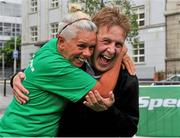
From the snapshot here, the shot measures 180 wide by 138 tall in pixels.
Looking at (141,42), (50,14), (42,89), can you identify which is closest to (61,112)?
(42,89)

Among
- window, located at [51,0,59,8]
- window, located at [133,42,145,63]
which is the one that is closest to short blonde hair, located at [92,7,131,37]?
window, located at [133,42,145,63]

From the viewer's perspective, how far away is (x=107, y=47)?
7.66ft

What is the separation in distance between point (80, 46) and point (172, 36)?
103 ft

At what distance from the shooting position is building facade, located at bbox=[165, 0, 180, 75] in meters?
32.6

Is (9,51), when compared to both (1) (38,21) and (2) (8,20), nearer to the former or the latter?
(2) (8,20)

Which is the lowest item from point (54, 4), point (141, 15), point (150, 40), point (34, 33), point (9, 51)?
point (9, 51)

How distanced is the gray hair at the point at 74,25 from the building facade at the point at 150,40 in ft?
100.0

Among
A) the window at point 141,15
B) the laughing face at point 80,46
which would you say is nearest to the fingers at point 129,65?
the laughing face at point 80,46

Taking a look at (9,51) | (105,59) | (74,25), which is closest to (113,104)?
(105,59)

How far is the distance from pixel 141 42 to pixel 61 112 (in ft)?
108

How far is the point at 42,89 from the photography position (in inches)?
90.5

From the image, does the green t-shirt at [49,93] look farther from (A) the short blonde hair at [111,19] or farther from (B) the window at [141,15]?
(B) the window at [141,15]

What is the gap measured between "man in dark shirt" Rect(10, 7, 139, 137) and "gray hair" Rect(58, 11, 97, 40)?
9 centimetres

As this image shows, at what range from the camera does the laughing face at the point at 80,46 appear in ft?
7.47
